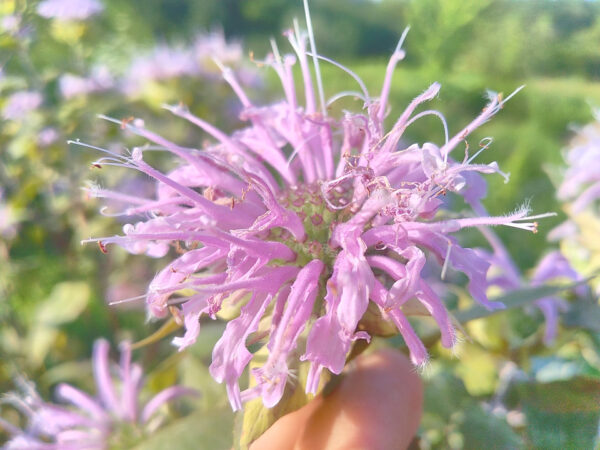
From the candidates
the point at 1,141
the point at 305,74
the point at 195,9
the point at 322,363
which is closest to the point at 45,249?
the point at 1,141

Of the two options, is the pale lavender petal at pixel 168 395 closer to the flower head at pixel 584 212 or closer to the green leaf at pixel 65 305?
the green leaf at pixel 65 305

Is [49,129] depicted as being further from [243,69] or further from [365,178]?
[365,178]

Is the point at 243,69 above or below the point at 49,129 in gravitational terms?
below

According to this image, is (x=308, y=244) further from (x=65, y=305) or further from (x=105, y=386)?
(x=65, y=305)

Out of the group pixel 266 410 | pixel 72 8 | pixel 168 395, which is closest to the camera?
pixel 266 410

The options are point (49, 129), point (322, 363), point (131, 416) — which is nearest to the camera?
point (322, 363)

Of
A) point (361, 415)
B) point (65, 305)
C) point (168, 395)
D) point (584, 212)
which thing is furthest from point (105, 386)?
point (584, 212)

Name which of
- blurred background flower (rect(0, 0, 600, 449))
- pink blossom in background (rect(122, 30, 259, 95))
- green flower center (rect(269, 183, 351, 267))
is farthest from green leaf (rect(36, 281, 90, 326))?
green flower center (rect(269, 183, 351, 267))
